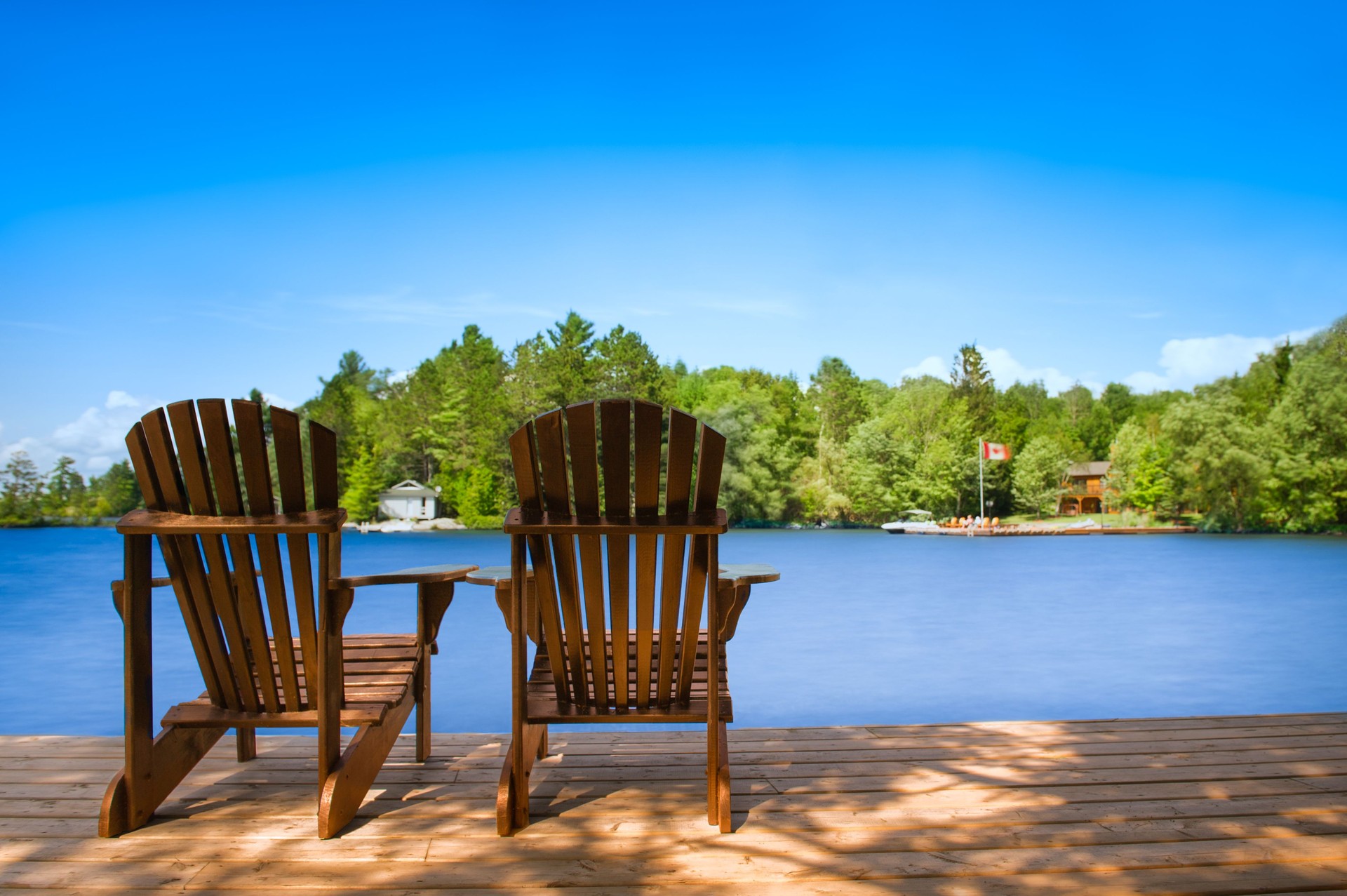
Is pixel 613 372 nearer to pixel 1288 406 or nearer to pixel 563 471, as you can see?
pixel 1288 406

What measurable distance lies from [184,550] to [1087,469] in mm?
44773

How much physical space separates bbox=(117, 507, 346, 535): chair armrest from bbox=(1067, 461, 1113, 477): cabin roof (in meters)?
43.2

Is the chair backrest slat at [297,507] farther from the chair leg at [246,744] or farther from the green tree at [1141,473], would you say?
the green tree at [1141,473]

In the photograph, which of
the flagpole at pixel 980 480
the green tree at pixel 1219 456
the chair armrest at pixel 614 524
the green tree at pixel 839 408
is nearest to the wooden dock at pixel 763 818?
the chair armrest at pixel 614 524

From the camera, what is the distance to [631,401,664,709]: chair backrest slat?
2109 millimetres

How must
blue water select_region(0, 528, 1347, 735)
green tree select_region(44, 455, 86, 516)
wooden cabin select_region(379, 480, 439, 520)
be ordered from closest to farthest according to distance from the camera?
blue water select_region(0, 528, 1347, 735) < green tree select_region(44, 455, 86, 516) < wooden cabin select_region(379, 480, 439, 520)

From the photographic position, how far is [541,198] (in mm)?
46844

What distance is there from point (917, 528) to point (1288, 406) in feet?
42.1

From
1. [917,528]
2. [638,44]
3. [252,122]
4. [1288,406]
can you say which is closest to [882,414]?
[917,528]

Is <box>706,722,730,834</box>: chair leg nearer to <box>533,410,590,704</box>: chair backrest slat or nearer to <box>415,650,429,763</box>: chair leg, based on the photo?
<box>533,410,590,704</box>: chair backrest slat

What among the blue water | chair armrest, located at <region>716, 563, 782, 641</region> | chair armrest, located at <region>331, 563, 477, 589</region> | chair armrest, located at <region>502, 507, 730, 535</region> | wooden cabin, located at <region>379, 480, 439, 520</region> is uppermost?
chair armrest, located at <region>502, 507, 730, 535</region>

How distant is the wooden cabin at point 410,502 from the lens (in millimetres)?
36312

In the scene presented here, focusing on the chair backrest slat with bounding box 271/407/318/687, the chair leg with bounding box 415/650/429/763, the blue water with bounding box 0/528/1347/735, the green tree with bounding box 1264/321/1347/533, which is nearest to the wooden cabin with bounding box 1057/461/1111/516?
the green tree with bounding box 1264/321/1347/533

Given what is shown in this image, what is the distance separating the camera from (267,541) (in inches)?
88.1
